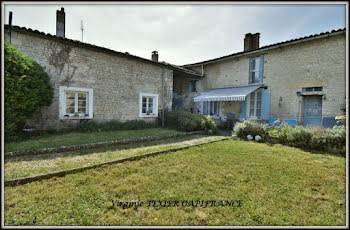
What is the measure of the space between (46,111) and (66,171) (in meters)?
6.88

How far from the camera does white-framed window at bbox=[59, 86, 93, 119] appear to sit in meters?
10.0

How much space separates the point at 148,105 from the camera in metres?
14.3

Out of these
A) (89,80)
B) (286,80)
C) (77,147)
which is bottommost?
(77,147)

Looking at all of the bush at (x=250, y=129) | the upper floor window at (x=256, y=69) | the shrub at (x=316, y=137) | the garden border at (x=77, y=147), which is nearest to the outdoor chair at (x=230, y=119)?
the upper floor window at (x=256, y=69)

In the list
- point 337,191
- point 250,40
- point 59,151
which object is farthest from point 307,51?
point 59,151

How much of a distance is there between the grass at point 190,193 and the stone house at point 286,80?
8151 mm

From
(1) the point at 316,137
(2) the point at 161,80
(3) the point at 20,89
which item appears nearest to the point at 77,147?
(3) the point at 20,89

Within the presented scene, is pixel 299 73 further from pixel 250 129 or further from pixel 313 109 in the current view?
pixel 250 129

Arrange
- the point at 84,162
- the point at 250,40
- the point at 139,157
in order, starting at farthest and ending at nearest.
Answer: the point at 250,40
the point at 139,157
the point at 84,162

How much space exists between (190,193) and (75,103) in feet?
32.8

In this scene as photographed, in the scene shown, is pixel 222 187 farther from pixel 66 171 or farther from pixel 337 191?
pixel 66 171

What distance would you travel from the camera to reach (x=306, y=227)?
2.89 metres

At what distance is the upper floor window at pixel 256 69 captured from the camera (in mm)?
14992

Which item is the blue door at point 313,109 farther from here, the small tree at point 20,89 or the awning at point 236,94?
the small tree at point 20,89
